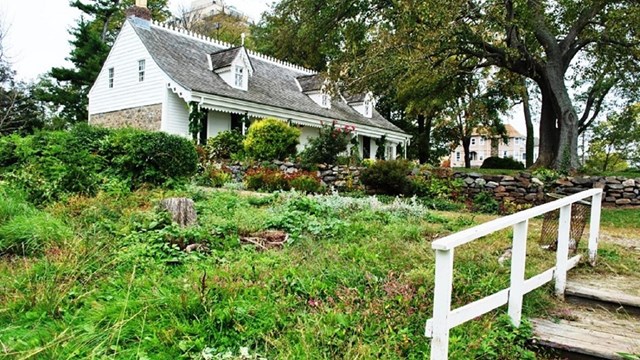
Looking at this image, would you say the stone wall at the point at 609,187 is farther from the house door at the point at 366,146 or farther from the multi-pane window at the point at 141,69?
the house door at the point at 366,146

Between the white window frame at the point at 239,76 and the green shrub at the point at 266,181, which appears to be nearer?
the green shrub at the point at 266,181

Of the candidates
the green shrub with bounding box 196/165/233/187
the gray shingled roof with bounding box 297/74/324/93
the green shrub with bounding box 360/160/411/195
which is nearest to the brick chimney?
the gray shingled roof with bounding box 297/74/324/93

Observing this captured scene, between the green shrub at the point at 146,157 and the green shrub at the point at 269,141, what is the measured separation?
5379mm

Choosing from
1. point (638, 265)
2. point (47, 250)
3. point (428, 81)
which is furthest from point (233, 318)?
point (428, 81)

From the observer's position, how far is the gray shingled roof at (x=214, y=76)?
641 inches

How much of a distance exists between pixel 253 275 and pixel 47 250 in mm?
1957

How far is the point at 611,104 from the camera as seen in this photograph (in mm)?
26172

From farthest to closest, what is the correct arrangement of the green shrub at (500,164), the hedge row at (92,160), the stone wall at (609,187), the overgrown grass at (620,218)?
the green shrub at (500,164)
the stone wall at (609,187)
the overgrown grass at (620,218)
the hedge row at (92,160)

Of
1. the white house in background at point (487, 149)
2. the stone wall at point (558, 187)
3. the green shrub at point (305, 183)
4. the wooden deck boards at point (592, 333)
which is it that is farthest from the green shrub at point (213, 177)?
the white house in background at point (487, 149)

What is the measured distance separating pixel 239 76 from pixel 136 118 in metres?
4.57

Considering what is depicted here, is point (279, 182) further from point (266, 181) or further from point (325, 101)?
point (325, 101)

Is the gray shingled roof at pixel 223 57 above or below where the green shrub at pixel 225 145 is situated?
above

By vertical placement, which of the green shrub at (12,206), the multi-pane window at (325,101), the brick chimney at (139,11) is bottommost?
the green shrub at (12,206)

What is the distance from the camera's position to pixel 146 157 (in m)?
7.60
